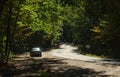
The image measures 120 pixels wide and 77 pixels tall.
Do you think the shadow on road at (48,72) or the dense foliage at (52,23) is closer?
the dense foliage at (52,23)

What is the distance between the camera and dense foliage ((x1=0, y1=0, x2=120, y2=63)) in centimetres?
1724

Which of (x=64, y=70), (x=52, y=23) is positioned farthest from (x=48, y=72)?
(x=52, y=23)

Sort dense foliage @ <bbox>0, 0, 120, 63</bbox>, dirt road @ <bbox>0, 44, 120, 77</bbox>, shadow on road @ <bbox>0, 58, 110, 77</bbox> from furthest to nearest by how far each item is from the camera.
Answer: dirt road @ <bbox>0, 44, 120, 77</bbox>
shadow on road @ <bbox>0, 58, 110, 77</bbox>
dense foliage @ <bbox>0, 0, 120, 63</bbox>

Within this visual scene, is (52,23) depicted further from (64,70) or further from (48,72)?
(48,72)

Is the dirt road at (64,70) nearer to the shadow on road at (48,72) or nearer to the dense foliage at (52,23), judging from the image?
the shadow on road at (48,72)

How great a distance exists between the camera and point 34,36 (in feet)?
255

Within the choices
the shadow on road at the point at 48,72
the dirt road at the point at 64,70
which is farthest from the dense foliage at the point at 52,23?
the shadow on road at the point at 48,72

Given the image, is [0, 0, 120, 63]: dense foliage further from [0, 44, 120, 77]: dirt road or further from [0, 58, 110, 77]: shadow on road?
[0, 58, 110, 77]: shadow on road

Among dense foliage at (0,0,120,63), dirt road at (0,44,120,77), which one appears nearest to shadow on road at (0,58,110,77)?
dirt road at (0,44,120,77)

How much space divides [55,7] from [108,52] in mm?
19846

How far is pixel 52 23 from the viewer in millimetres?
48688

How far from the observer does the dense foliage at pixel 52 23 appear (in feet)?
56.6

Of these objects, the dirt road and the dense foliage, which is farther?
the dirt road

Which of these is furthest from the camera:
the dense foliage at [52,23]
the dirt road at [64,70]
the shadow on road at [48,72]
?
the dirt road at [64,70]
